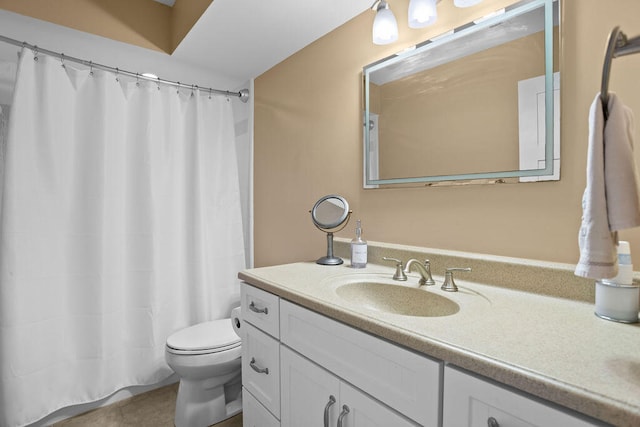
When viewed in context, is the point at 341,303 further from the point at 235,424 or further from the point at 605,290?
the point at 235,424

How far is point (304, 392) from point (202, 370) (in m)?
0.87

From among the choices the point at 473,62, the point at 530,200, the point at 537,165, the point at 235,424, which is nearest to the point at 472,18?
the point at 473,62

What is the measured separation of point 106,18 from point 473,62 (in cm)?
200

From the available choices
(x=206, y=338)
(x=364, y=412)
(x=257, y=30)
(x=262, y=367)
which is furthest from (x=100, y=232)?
(x=364, y=412)

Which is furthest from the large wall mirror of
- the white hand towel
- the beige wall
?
the white hand towel

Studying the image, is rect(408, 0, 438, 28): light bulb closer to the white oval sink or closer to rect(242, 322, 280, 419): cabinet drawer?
the white oval sink

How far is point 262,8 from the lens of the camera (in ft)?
5.15

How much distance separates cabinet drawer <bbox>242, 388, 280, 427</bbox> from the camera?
1195mm

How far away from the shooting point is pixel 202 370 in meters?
1.64

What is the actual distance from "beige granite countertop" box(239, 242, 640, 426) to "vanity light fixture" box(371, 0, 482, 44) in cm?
91

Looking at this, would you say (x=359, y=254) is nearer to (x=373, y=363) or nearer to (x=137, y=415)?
(x=373, y=363)

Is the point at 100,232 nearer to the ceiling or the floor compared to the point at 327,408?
nearer to the ceiling

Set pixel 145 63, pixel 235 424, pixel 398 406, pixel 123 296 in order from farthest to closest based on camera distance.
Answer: pixel 145 63 < pixel 123 296 < pixel 235 424 < pixel 398 406

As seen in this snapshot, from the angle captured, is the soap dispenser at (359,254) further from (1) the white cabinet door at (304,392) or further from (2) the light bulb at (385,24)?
(2) the light bulb at (385,24)
